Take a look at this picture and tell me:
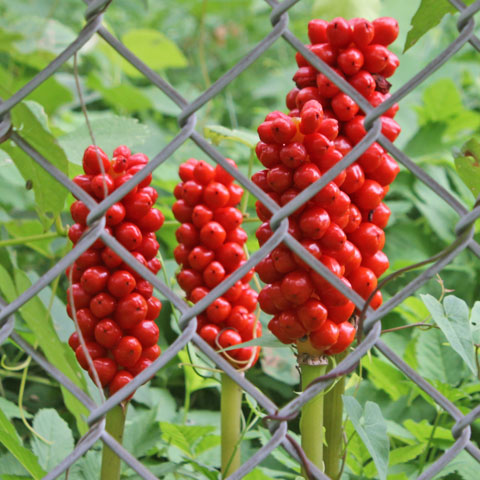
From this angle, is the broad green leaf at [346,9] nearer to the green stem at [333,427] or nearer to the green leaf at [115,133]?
the green leaf at [115,133]

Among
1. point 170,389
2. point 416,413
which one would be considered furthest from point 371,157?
point 170,389

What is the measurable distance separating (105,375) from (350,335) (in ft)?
1.05

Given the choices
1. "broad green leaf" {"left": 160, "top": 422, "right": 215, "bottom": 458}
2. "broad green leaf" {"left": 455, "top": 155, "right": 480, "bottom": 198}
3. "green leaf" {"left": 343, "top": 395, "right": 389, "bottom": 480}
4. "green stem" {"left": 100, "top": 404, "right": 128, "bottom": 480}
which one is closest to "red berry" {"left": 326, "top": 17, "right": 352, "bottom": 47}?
"broad green leaf" {"left": 455, "top": 155, "right": 480, "bottom": 198}

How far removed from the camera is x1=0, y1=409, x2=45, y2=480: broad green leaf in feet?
3.03

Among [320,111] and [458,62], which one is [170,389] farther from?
[458,62]

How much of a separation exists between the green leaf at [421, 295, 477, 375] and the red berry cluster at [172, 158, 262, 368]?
31 cm

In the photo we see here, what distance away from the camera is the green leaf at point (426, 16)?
80 centimetres

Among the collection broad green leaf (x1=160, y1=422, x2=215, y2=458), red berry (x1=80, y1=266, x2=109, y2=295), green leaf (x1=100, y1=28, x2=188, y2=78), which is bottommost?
broad green leaf (x1=160, y1=422, x2=215, y2=458)

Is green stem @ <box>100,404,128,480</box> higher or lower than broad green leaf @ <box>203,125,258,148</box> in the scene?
lower

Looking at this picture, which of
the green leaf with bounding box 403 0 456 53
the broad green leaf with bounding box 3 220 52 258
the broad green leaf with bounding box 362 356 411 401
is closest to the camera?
the green leaf with bounding box 403 0 456 53

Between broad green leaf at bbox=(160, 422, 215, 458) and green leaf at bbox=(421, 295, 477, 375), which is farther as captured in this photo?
broad green leaf at bbox=(160, 422, 215, 458)

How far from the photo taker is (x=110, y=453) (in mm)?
939

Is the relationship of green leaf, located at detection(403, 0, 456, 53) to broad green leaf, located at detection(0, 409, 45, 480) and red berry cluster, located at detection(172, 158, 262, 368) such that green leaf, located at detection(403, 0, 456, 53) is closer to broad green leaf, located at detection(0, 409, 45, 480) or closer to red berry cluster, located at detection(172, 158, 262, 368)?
red berry cluster, located at detection(172, 158, 262, 368)

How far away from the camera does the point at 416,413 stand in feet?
4.55
